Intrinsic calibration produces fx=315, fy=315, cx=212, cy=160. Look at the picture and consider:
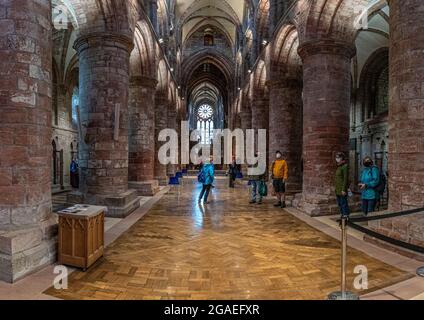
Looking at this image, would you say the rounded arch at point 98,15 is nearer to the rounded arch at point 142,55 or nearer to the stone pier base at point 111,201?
the rounded arch at point 142,55

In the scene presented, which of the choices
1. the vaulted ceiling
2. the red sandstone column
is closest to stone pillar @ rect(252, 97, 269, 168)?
the red sandstone column

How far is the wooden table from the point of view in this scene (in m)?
4.24

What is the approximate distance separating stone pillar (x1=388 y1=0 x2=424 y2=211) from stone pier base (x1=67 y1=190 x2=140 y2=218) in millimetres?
6118

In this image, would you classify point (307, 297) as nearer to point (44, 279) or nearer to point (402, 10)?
point (44, 279)

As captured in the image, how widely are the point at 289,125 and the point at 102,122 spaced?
7458mm

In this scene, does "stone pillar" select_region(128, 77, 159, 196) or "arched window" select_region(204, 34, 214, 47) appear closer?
"stone pillar" select_region(128, 77, 159, 196)

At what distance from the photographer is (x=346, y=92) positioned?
30.3 feet

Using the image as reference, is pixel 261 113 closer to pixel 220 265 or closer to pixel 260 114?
pixel 260 114

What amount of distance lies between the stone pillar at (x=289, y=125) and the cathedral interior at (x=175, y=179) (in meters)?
0.06

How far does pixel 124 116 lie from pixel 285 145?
Answer: 6751 millimetres

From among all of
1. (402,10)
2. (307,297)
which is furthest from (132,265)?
(402,10)

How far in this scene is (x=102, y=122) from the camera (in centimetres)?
833

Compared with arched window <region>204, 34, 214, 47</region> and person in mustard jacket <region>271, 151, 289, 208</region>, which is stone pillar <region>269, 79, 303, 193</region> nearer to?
person in mustard jacket <region>271, 151, 289, 208</region>

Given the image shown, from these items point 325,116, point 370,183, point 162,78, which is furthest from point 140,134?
point 370,183
